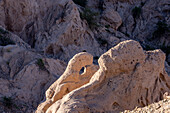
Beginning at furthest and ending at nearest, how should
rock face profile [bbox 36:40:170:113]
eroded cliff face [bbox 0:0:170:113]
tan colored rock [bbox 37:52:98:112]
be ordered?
eroded cliff face [bbox 0:0:170:113] → tan colored rock [bbox 37:52:98:112] → rock face profile [bbox 36:40:170:113]

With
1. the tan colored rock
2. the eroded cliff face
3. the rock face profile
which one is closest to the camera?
the rock face profile

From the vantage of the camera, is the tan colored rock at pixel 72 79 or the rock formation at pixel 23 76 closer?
the tan colored rock at pixel 72 79

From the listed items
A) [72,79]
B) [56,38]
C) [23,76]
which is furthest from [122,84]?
[56,38]

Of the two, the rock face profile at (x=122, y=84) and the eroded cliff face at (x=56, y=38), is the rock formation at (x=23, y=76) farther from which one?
the rock face profile at (x=122, y=84)

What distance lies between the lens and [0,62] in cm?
1703

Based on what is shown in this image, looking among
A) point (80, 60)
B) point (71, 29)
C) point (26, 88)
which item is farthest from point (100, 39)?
point (80, 60)

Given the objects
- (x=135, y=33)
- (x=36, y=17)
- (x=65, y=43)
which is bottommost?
(x=135, y=33)

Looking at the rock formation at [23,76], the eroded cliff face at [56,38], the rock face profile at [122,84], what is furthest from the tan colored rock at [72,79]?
the rock formation at [23,76]

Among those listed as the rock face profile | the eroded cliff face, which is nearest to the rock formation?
the eroded cliff face

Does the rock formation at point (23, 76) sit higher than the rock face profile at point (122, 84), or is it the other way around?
the rock face profile at point (122, 84)

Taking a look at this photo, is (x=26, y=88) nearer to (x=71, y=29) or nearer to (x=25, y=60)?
(x=25, y=60)

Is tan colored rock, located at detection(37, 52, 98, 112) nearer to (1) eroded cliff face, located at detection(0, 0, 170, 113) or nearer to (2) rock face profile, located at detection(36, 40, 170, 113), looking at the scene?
(1) eroded cliff face, located at detection(0, 0, 170, 113)

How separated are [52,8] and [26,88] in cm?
1053

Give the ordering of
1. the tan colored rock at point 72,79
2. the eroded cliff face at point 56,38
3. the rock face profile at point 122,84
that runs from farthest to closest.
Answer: the eroded cliff face at point 56,38 < the tan colored rock at point 72,79 < the rock face profile at point 122,84
